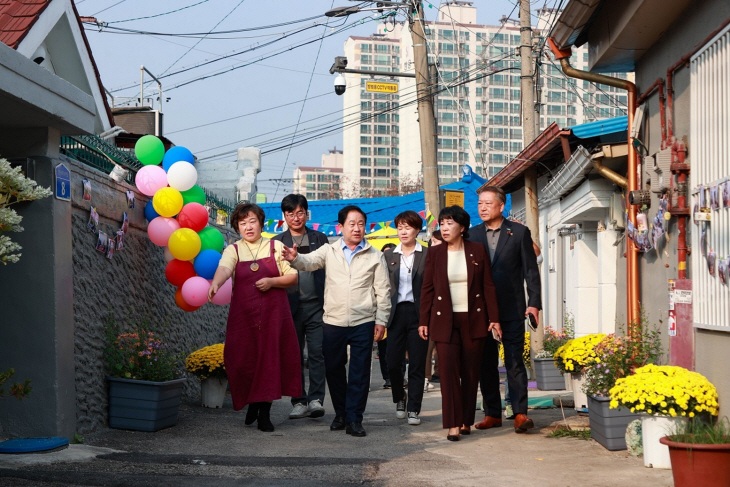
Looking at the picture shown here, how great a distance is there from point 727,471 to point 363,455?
270 centimetres

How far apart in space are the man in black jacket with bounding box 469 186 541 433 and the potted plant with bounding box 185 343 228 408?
3.04 m

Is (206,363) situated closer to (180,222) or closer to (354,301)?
(180,222)

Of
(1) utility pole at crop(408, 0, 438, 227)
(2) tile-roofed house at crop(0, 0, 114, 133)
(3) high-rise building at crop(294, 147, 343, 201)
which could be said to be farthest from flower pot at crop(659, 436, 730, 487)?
(3) high-rise building at crop(294, 147, 343, 201)

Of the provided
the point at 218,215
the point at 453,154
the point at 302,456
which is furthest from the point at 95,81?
the point at 453,154

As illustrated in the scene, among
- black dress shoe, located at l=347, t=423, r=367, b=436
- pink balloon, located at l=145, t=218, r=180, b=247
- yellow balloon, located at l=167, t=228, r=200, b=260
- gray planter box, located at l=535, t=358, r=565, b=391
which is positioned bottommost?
gray planter box, located at l=535, t=358, r=565, b=391

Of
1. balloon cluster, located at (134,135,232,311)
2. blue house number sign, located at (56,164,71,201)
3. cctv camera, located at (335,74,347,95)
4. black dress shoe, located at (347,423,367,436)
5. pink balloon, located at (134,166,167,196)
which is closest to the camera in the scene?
blue house number sign, located at (56,164,71,201)

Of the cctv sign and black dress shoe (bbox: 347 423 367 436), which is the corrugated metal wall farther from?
the cctv sign

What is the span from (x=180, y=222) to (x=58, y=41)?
7.04m

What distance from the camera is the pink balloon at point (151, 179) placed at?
916 cm

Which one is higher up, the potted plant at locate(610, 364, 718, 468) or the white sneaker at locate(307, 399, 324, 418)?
the potted plant at locate(610, 364, 718, 468)

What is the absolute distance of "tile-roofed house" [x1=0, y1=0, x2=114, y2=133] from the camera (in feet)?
35.9

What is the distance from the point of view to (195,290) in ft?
29.8

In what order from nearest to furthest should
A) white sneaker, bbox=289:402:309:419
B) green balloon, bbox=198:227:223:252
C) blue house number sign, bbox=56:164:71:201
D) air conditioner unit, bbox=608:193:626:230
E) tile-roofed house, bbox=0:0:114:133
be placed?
1. blue house number sign, bbox=56:164:71:201
2. white sneaker, bbox=289:402:309:419
3. green balloon, bbox=198:227:223:252
4. tile-roofed house, bbox=0:0:114:133
5. air conditioner unit, bbox=608:193:626:230

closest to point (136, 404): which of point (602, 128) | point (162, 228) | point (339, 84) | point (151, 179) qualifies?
point (162, 228)
